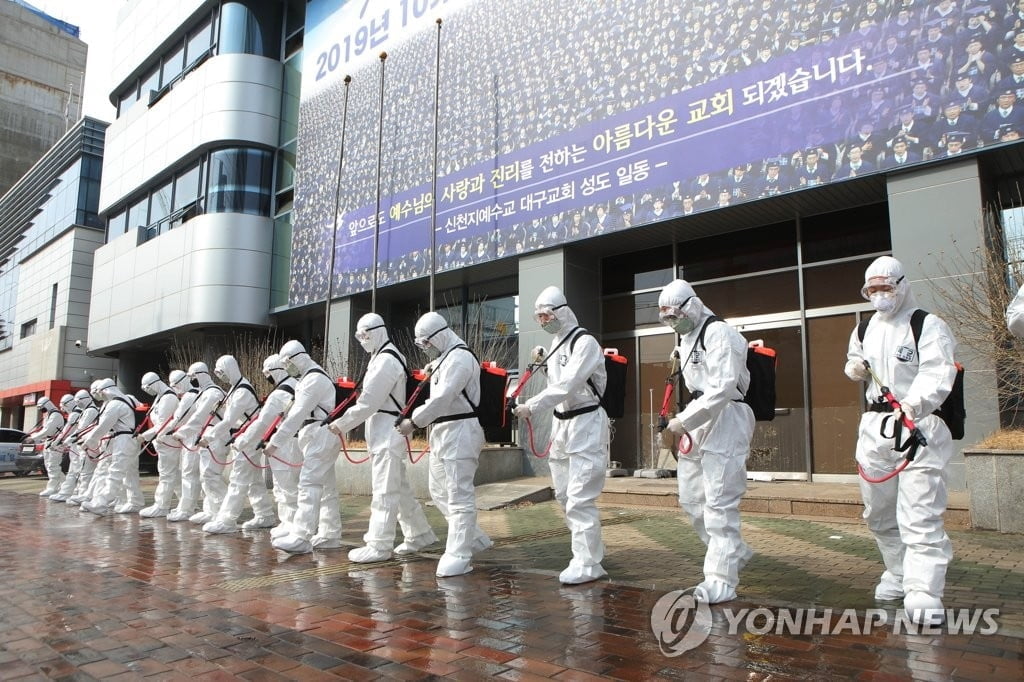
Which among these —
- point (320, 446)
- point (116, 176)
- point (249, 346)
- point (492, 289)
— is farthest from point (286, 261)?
point (320, 446)

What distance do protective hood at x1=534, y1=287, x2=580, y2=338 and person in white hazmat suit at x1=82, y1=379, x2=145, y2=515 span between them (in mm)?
9069

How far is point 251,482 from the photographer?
9211 mm

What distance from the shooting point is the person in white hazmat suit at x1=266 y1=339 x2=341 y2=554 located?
7383 mm

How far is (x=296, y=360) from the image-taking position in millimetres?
8125

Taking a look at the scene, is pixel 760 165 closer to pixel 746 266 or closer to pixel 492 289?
pixel 746 266

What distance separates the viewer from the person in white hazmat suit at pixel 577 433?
543cm

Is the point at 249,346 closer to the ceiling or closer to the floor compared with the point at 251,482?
closer to the ceiling

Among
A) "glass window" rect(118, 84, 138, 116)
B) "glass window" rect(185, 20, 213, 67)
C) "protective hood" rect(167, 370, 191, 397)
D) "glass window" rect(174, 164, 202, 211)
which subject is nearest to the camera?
"protective hood" rect(167, 370, 191, 397)

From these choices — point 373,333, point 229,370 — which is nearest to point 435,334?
point 373,333

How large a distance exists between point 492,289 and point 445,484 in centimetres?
1177

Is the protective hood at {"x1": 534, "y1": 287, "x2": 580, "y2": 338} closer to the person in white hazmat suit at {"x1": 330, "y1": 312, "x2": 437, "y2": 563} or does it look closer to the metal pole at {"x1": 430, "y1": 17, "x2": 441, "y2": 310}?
the person in white hazmat suit at {"x1": 330, "y1": 312, "x2": 437, "y2": 563}

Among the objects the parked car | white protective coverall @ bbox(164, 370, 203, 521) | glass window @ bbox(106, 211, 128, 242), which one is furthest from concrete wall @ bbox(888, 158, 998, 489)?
glass window @ bbox(106, 211, 128, 242)

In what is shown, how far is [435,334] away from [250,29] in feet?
72.1

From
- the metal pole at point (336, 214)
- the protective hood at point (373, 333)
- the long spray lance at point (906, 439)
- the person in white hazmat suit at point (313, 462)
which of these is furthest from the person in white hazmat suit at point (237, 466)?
the metal pole at point (336, 214)
